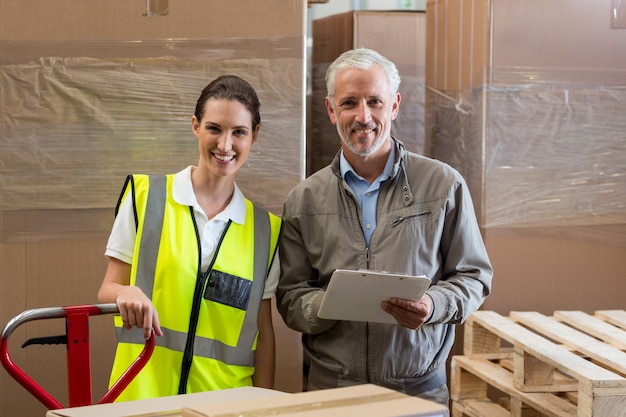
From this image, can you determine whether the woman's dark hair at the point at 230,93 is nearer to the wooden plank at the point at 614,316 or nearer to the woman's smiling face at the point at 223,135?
the woman's smiling face at the point at 223,135

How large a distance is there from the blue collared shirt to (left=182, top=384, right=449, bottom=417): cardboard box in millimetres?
985

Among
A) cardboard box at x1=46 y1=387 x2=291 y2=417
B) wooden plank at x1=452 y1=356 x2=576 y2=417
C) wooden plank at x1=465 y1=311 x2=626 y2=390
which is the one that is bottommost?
wooden plank at x1=452 y1=356 x2=576 y2=417

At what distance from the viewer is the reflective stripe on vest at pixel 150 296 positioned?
Result: 2.59 m

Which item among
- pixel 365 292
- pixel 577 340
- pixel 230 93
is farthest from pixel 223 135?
pixel 577 340

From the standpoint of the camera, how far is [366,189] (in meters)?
2.83

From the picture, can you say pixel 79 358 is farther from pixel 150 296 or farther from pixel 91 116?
pixel 91 116

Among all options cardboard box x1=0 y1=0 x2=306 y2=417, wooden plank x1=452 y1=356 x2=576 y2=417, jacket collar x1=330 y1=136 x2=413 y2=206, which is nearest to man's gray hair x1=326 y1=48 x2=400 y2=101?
jacket collar x1=330 y1=136 x2=413 y2=206

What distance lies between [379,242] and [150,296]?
0.73 meters

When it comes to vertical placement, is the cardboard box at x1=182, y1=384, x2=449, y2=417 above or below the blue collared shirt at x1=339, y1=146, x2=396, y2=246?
below

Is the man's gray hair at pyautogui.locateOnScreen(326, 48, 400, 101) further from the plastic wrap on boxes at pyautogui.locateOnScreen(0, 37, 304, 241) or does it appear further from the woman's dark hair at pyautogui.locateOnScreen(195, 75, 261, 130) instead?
the plastic wrap on boxes at pyautogui.locateOnScreen(0, 37, 304, 241)

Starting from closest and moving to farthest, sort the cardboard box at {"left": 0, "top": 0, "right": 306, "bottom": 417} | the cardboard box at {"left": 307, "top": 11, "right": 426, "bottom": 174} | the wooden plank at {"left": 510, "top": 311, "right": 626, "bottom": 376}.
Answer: the wooden plank at {"left": 510, "top": 311, "right": 626, "bottom": 376} < the cardboard box at {"left": 0, "top": 0, "right": 306, "bottom": 417} < the cardboard box at {"left": 307, "top": 11, "right": 426, "bottom": 174}

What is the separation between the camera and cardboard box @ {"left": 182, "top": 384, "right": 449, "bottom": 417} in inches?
65.9

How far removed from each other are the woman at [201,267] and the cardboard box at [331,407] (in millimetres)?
830

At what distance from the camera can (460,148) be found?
377cm
